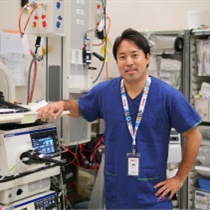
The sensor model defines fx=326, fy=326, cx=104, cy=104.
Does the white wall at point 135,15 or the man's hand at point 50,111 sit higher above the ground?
the white wall at point 135,15

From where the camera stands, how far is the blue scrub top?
1664mm

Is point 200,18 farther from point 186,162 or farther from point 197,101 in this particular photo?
point 186,162

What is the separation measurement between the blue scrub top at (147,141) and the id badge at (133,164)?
18 mm

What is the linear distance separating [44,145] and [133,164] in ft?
1.53

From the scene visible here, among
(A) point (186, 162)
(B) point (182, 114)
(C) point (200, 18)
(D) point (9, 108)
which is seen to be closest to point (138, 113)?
(B) point (182, 114)

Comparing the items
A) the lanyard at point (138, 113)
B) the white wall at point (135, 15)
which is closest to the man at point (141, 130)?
the lanyard at point (138, 113)

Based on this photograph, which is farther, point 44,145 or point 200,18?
point 200,18

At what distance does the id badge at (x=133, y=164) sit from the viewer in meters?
1.67

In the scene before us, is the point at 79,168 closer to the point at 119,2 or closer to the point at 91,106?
the point at 91,106

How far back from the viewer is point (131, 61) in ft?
5.38

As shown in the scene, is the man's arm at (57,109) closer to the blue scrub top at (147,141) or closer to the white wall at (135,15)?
the blue scrub top at (147,141)

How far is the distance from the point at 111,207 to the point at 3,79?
0.94 m

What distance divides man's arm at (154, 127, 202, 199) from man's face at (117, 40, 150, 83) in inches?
15.9

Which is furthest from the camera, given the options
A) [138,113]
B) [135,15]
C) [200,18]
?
[135,15]
